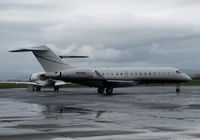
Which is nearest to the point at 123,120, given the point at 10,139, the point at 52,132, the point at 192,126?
the point at 192,126

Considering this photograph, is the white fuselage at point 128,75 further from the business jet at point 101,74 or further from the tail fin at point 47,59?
the tail fin at point 47,59

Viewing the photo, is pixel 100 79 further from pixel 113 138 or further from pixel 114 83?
pixel 113 138

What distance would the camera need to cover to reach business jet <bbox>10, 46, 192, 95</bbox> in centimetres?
4703

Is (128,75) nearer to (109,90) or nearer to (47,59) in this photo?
(109,90)

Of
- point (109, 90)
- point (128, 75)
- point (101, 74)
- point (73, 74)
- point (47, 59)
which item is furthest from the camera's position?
point (128, 75)

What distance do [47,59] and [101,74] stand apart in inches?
256

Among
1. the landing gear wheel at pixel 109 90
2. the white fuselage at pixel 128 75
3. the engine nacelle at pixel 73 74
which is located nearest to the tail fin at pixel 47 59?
the engine nacelle at pixel 73 74

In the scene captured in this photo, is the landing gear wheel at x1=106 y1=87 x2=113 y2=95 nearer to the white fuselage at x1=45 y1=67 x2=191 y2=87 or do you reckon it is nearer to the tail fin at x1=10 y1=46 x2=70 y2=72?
the white fuselage at x1=45 y1=67 x2=191 y2=87

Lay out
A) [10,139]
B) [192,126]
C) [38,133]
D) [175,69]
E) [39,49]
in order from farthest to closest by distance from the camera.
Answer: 1. [175,69]
2. [39,49]
3. [192,126]
4. [38,133]
5. [10,139]

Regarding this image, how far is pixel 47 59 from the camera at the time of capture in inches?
1861

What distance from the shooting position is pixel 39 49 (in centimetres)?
4728

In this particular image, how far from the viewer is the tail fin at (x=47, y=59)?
155 ft

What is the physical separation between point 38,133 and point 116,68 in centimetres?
3681

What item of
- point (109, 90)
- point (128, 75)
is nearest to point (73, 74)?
point (109, 90)
